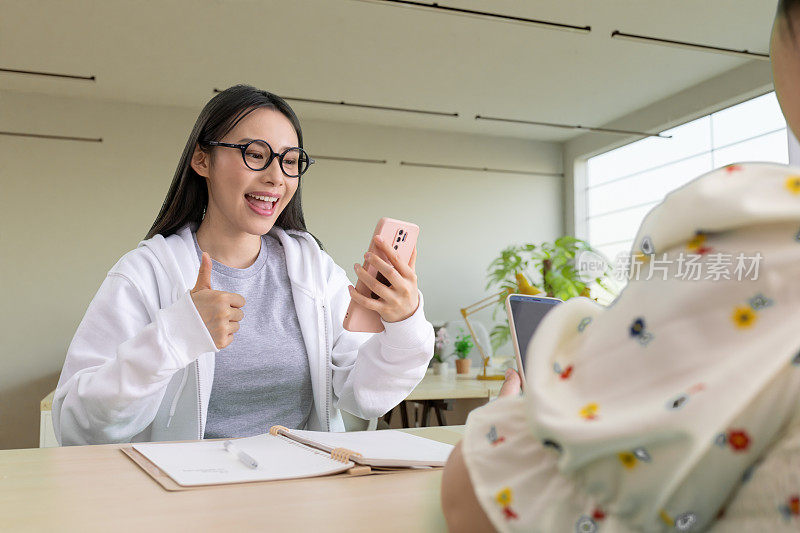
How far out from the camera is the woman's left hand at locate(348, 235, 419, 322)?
4.29 ft

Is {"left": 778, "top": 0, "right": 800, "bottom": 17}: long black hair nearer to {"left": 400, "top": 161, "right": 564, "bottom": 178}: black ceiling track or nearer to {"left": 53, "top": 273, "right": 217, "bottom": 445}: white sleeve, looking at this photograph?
{"left": 53, "top": 273, "right": 217, "bottom": 445}: white sleeve

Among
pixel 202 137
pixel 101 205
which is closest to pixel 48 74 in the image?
pixel 101 205

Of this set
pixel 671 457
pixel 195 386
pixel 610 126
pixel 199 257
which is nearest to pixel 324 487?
pixel 671 457

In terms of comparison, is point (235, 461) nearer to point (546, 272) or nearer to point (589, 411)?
point (589, 411)

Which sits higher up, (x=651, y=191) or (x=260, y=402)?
(x=651, y=191)

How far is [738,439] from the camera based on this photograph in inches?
16.1

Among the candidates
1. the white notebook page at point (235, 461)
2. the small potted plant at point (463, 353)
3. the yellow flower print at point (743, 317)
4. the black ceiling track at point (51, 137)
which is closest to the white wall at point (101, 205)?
the black ceiling track at point (51, 137)

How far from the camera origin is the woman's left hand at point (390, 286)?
1.31 metres

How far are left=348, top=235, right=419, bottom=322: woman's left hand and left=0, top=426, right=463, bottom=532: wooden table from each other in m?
0.45

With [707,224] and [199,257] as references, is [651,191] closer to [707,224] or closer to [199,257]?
[199,257]

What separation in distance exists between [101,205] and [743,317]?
6.42 m

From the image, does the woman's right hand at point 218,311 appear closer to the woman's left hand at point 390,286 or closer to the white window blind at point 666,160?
the woman's left hand at point 390,286

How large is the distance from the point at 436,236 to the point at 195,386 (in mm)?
5779

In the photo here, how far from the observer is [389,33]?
4727mm
